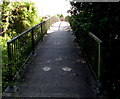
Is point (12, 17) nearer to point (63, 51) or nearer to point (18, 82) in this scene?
point (63, 51)

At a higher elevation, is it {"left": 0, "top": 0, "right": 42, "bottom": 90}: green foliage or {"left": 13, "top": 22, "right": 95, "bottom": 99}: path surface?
{"left": 0, "top": 0, "right": 42, "bottom": 90}: green foliage

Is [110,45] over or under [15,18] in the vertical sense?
under

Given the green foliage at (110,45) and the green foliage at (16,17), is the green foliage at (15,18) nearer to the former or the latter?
the green foliage at (16,17)

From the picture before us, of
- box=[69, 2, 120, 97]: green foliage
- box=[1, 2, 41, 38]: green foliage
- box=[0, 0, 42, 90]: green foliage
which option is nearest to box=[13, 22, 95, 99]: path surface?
box=[69, 2, 120, 97]: green foliage

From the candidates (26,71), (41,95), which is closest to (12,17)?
(26,71)

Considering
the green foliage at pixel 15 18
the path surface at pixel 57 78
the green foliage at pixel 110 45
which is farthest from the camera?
the green foliage at pixel 15 18

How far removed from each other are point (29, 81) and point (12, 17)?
6.79m

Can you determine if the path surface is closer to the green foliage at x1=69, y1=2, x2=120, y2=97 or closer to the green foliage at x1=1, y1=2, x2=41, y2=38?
the green foliage at x1=69, y1=2, x2=120, y2=97

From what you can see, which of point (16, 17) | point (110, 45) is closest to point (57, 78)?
point (110, 45)

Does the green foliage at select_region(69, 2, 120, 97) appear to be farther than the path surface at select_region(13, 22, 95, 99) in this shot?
No

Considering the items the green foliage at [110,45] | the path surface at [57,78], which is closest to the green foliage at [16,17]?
the path surface at [57,78]

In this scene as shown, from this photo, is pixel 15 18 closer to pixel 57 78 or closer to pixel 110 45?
pixel 57 78

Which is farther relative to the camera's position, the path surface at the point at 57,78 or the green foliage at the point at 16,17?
the green foliage at the point at 16,17

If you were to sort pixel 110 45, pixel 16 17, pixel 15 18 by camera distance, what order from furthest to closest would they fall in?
1. pixel 15 18
2. pixel 16 17
3. pixel 110 45
